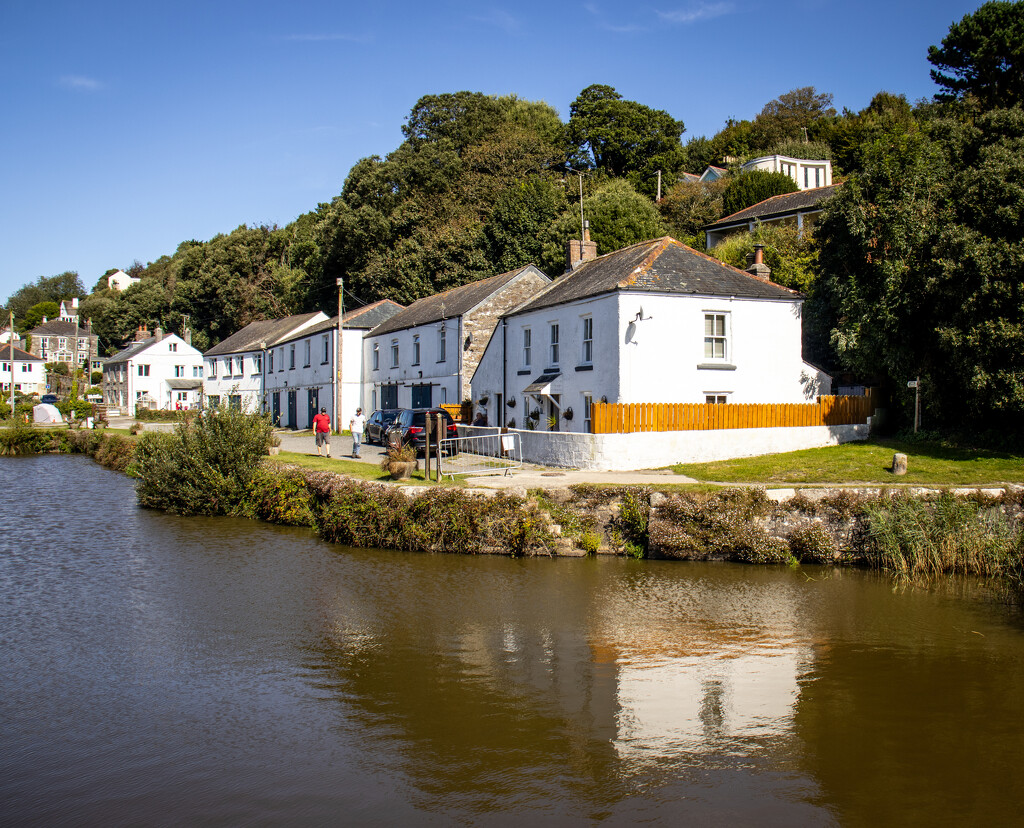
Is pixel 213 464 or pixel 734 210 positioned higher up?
pixel 734 210

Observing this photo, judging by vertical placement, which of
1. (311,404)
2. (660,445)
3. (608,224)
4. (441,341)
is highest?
(608,224)

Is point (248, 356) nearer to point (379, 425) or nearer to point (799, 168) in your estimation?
point (379, 425)

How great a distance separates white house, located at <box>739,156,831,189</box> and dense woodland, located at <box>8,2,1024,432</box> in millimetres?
2861

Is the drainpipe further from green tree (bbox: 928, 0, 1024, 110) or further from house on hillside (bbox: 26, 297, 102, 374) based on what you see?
house on hillside (bbox: 26, 297, 102, 374)

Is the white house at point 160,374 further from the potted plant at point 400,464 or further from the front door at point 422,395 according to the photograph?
the potted plant at point 400,464

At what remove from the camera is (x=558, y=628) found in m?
12.3

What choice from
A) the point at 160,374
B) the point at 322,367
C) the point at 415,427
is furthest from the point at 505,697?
the point at 160,374

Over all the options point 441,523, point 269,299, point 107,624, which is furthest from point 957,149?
point 269,299

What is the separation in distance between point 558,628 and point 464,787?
498 centimetres

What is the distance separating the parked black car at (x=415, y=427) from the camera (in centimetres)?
2691

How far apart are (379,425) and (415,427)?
481 centimetres

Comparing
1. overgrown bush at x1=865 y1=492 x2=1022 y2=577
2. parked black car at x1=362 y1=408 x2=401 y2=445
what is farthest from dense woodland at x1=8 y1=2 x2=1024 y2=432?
parked black car at x1=362 y1=408 x2=401 y2=445

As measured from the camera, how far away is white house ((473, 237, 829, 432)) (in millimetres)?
23656

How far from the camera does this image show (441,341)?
35.7 m
